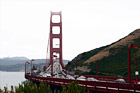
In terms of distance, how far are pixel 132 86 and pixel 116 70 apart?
284ft

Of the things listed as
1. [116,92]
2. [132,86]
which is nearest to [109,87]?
[116,92]

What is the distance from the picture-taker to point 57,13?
135125 millimetres

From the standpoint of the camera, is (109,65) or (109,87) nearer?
(109,87)

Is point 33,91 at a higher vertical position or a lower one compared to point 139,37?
lower

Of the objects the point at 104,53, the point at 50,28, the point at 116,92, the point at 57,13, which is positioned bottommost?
the point at 116,92

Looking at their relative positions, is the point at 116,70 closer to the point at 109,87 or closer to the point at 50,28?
the point at 50,28

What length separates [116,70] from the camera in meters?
114

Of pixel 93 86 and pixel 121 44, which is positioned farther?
pixel 121 44

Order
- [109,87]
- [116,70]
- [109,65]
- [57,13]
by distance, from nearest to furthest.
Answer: [109,87] → [116,70] → [109,65] → [57,13]

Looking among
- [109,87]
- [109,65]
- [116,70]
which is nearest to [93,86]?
[109,87]

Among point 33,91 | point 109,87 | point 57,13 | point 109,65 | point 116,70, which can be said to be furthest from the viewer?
point 57,13

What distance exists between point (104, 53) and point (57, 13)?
31.6m

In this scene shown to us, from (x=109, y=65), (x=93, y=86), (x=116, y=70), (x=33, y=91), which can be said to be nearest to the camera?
(x=33, y=91)

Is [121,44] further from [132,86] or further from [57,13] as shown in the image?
[132,86]
